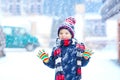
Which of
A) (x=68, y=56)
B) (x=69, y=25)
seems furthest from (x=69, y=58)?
(x=69, y=25)

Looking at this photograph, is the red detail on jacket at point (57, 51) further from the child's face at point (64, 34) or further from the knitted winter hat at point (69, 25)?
the knitted winter hat at point (69, 25)

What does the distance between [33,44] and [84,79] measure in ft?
33.5

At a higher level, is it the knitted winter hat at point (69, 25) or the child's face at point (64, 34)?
the knitted winter hat at point (69, 25)

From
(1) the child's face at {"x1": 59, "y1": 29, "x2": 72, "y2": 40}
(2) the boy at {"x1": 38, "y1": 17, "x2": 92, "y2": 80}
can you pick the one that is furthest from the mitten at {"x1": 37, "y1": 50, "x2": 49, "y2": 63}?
(1) the child's face at {"x1": 59, "y1": 29, "x2": 72, "y2": 40}

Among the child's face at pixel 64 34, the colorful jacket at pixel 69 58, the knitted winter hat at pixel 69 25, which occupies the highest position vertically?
the knitted winter hat at pixel 69 25

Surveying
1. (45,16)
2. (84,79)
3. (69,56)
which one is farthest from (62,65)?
(45,16)

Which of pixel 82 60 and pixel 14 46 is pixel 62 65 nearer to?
pixel 82 60

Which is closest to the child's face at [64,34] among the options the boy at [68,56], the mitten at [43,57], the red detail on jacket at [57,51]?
the boy at [68,56]

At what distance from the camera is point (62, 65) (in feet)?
13.1

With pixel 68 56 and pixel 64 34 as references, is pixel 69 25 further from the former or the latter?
pixel 68 56

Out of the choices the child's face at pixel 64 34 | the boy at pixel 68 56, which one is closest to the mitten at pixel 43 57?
the boy at pixel 68 56

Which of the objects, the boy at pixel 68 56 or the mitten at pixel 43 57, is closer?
the boy at pixel 68 56

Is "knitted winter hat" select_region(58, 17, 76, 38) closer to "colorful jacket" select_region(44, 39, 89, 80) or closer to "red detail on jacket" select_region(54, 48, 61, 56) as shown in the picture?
"colorful jacket" select_region(44, 39, 89, 80)

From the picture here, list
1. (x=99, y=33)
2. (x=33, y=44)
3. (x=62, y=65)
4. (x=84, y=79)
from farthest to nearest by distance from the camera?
(x=99, y=33), (x=33, y=44), (x=84, y=79), (x=62, y=65)
